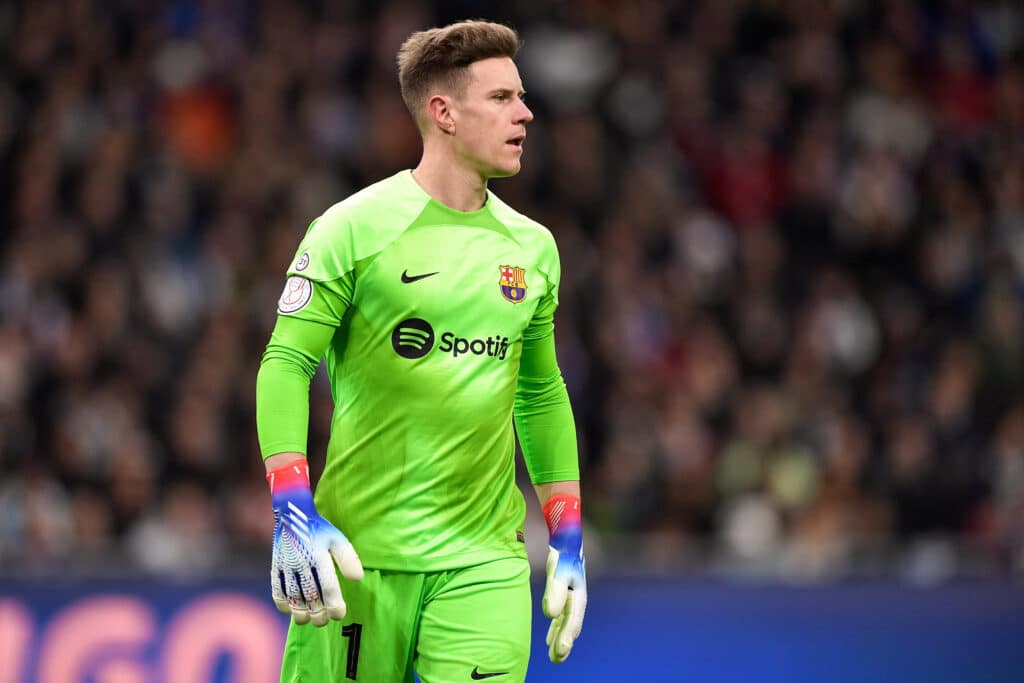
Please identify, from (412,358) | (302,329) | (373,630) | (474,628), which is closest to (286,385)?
(302,329)

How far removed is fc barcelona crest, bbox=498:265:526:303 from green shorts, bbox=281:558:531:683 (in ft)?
2.60

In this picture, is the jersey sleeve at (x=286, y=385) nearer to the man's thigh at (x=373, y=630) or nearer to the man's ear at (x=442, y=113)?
the man's thigh at (x=373, y=630)

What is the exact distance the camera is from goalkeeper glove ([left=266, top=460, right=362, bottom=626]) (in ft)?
13.5

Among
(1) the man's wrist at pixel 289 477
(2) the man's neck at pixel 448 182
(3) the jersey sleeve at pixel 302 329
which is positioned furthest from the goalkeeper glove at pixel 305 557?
(2) the man's neck at pixel 448 182

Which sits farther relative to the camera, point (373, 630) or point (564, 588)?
point (564, 588)

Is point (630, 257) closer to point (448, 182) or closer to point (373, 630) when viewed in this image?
point (448, 182)

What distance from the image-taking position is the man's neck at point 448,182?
462 cm

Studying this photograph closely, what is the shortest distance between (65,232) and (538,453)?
21.7 ft

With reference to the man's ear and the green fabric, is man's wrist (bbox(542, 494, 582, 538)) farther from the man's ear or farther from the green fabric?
the man's ear

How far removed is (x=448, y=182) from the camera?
4.63m

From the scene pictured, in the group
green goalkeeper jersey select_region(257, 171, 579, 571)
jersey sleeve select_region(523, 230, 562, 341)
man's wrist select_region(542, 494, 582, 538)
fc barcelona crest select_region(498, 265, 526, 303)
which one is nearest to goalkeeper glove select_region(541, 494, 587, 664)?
man's wrist select_region(542, 494, 582, 538)

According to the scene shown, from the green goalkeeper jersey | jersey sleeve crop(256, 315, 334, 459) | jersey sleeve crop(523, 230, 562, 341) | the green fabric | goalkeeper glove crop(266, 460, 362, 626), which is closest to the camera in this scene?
goalkeeper glove crop(266, 460, 362, 626)

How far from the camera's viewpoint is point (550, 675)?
7.71 m

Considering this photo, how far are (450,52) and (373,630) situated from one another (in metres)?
1.65
